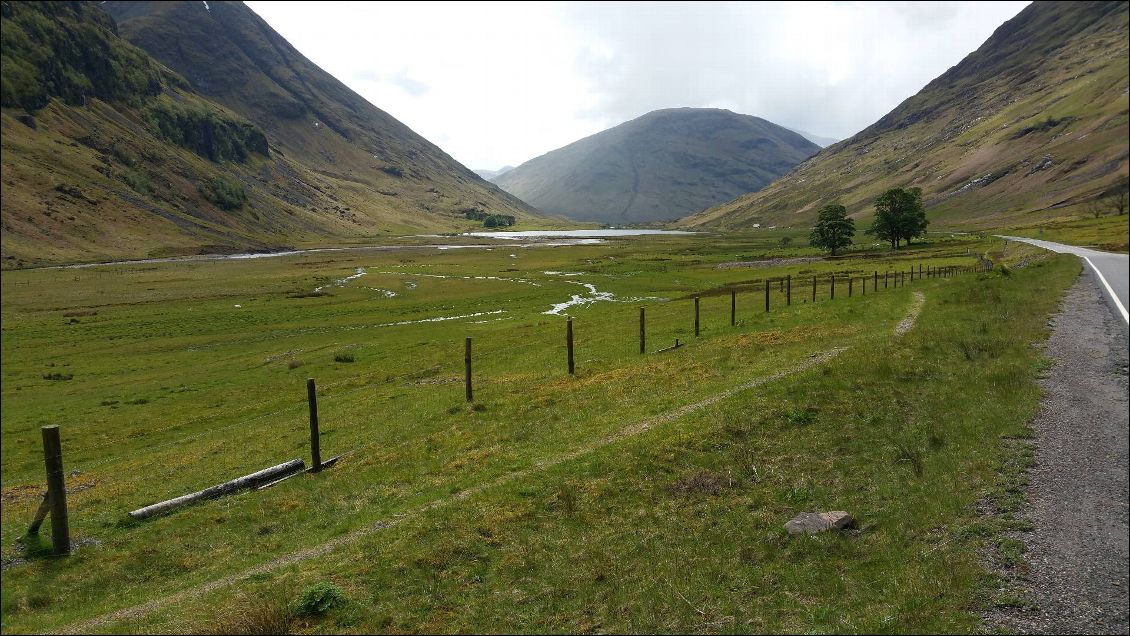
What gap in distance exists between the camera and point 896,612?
8727 millimetres

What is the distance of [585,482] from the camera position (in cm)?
1534

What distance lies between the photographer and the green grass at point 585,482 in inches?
399

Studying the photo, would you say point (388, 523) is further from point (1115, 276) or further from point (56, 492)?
point (1115, 276)

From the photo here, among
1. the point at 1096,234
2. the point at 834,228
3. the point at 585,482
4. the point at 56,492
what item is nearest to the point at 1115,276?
the point at 585,482

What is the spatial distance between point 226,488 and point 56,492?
4.99m

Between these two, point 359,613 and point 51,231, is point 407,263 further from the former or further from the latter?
point 359,613

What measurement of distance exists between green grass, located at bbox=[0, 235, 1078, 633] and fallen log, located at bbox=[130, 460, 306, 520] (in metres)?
0.60

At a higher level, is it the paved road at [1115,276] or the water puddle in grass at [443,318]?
the paved road at [1115,276]

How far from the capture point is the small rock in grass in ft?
38.0

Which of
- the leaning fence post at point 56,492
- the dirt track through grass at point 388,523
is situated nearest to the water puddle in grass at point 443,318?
the dirt track through grass at point 388,523

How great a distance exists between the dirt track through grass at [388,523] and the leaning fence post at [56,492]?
204 inches

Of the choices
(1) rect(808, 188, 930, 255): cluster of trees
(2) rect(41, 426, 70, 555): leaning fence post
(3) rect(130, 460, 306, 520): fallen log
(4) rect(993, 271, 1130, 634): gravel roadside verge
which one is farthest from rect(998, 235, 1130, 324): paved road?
(1) rect(808, 188, 930, 255): cluster of trees

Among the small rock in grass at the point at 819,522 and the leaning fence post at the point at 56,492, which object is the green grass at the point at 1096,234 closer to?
the small rock in grass at the point at 819,522

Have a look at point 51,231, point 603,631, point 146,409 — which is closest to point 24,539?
point 603,631
